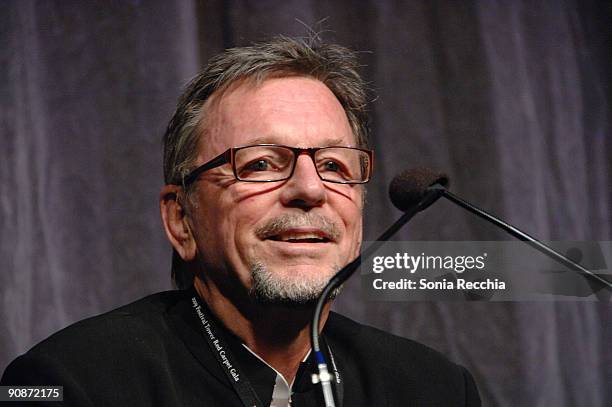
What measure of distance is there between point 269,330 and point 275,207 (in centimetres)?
24

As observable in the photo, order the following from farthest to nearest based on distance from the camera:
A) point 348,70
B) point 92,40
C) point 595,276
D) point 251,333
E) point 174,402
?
point 92,40, point 348,70, point 251,333, point 174,402, point 595,276

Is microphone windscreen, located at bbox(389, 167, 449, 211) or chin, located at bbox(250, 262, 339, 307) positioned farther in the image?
chin, located at bbox(250, 262, 339, 307)

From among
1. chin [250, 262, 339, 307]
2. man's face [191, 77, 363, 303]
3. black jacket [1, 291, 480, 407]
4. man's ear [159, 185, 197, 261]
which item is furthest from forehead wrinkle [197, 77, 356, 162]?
black jacket [1, 291, 480, 407]

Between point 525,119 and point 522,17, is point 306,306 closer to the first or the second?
point 525,119

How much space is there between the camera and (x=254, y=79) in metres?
1.53

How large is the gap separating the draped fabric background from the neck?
16.0 inches

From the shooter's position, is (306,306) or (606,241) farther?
(606,241)

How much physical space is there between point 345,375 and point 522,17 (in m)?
0.97

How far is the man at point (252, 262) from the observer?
1380 millimetres

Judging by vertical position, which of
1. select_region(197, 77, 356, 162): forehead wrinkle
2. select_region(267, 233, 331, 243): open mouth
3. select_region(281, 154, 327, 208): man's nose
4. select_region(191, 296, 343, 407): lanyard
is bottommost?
Result: select_region(191, 296, 343, 407): lanyard

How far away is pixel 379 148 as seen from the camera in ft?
6.30

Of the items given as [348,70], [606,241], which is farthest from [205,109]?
[606,241]

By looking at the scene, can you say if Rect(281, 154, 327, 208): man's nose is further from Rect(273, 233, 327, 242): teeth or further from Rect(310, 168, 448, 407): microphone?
Rect(310, 168, 448, 407): microphone

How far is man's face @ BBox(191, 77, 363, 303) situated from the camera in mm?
1397
